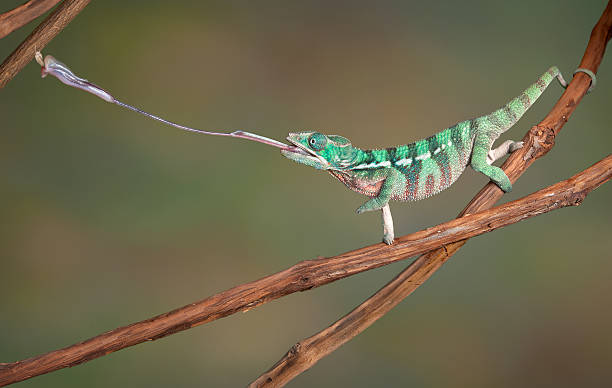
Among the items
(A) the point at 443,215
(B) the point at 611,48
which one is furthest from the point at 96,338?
(B) the point at 611,48

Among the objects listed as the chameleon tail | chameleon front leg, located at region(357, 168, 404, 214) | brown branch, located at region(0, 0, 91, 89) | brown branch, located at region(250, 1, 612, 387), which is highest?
brown branch, located at region(0, 0, 91, 89)

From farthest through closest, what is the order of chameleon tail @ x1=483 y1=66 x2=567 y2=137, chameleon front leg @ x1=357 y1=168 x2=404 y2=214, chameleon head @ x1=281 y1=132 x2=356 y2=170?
chameleon tail @ x1=483 y1=66 x2=567 y2=137 → chameleon front leg @ x1=357 y1=168 x2=404 y2=214 → chameleon head @ x1=281 y1=132 x2=356 y2=170

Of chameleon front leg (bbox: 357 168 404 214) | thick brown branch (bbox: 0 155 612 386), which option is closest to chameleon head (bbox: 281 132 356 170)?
chameleon front leg (bbox: 357 168 404 214)

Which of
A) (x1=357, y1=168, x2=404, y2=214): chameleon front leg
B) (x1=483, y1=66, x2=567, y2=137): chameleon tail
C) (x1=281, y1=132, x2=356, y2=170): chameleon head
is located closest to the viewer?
(x1=281, y1=132, x2=356, y2=170): chameleon head

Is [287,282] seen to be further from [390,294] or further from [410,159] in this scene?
[410,159]

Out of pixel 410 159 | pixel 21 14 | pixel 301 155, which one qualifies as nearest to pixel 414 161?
pixel 410 159

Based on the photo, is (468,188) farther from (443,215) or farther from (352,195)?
(352,195)

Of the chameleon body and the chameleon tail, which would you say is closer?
the chameleon body

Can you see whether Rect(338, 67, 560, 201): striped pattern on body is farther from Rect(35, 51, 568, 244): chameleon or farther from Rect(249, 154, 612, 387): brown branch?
Rect(249, 154, 612, 387): brown branch
